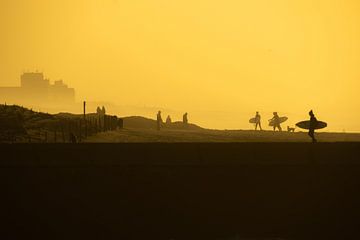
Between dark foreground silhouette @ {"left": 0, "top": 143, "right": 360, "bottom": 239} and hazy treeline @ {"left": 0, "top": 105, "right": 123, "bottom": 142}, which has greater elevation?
hazy treeline @ {"left": 0, "top": 105, "right": 123, "bottom": 142}

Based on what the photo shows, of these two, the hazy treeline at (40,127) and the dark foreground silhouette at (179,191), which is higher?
the hazy treeline at (40,127)

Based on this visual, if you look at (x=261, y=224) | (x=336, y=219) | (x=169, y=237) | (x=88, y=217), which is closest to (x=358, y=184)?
(x=336, y=219)

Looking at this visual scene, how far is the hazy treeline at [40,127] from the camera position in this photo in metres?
61.6

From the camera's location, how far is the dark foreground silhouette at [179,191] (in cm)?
3319

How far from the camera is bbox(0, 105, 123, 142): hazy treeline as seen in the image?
61594 mm

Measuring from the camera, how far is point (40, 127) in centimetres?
7112

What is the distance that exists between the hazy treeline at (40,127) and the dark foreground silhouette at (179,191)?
23.0 metres

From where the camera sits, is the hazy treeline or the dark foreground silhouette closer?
the dark foreground silhouette

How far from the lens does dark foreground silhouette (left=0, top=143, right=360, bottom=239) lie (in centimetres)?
3319

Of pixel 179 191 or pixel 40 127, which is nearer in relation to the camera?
pixel 179 191

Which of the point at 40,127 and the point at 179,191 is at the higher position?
the point at 40,127

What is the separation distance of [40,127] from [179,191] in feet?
129

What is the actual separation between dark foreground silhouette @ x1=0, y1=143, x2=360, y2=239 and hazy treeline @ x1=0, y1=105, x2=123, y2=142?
2300 centimetres

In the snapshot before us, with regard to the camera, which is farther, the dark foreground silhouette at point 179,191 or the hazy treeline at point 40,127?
the hazy treeline at point 40,127
